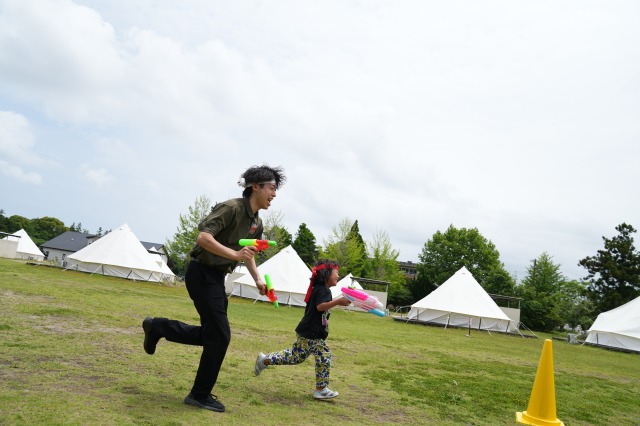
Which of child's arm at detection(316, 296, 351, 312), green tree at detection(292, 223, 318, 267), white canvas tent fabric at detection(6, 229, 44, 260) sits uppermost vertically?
green tree at detection(292, 223, 318, 267)

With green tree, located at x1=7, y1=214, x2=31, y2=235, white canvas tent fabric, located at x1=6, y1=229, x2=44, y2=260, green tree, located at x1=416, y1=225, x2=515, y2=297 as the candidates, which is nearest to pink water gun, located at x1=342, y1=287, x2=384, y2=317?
green tree, located at x1=416, y1=225, x2=515, y2=297

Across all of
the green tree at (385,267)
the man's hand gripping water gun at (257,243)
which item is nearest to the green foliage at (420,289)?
the green tree at (385,267)

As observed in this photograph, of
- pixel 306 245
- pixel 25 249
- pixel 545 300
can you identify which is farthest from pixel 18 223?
pixel 545 300

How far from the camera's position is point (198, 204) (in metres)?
54.9

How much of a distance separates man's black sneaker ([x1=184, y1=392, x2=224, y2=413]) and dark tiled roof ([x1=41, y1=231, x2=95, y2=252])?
275 feet

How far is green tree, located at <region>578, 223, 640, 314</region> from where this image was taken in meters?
40.8

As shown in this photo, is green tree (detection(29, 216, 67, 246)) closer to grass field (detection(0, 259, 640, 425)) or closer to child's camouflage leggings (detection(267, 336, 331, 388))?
grass field (detection(0, 259, 640, 425))

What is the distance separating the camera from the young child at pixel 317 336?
17.6ft

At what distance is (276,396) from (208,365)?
1159 millimetres

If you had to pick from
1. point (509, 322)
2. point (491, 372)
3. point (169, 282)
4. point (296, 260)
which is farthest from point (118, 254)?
point (491, 372)

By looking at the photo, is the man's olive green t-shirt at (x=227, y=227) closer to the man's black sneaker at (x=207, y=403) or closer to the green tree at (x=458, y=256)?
the man's black sneaker at (x=207, y=403)

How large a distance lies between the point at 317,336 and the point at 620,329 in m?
26.3

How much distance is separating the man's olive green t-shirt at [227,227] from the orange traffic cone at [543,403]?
2975 millimetres

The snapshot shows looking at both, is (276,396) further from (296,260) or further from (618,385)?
(296,260)
